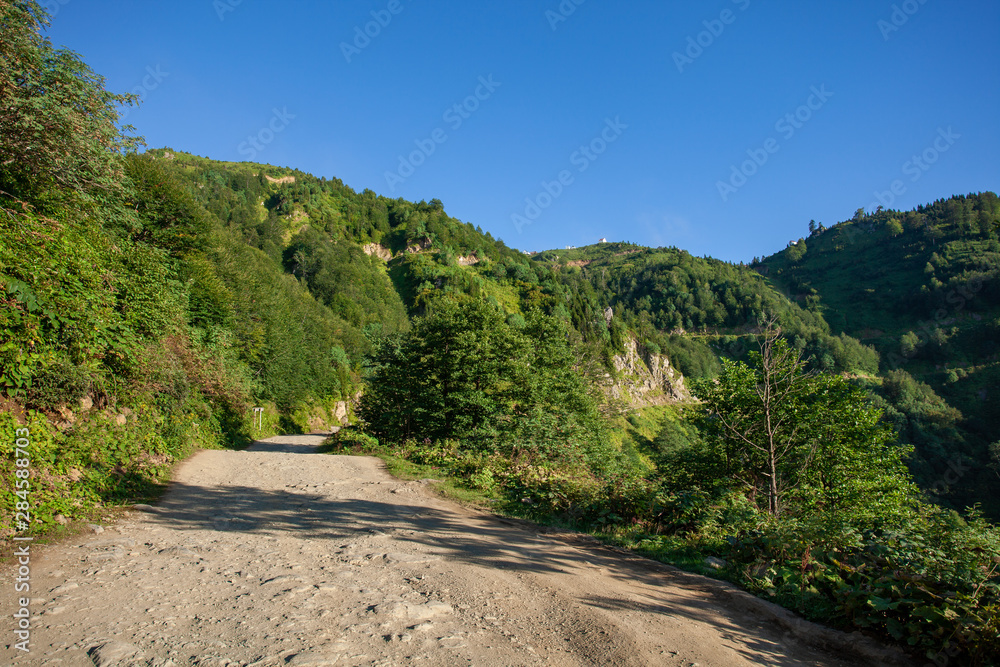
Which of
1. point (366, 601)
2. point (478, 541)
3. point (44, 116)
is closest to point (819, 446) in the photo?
point (478, 541)

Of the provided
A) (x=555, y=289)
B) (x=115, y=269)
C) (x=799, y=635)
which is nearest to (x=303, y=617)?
(x=799, y=635)

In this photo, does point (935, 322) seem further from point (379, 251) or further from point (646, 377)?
point (379, 251)

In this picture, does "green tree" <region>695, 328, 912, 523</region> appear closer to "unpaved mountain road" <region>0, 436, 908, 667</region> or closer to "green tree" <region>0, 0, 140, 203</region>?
"unpaved mountain road" <region>0, 436, 908, 667</region>

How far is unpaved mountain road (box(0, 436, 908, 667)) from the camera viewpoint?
3.29 m

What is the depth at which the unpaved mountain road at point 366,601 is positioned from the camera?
3.29m

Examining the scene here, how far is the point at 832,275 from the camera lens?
190875 mm

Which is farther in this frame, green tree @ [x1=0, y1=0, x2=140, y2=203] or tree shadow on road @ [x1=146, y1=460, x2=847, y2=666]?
green tree @ [x1=0, y1=0, x2=140, y2=203]

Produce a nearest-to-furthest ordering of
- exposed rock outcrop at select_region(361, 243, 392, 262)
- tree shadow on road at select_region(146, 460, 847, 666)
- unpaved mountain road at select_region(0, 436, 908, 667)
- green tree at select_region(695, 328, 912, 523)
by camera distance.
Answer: unpaved mountain road at select_region(0, 436, 908, 667) < tree shadow on road at select_region(146, 460, 847, 666) < green tree at select_region(695, 328, 912, 523) < exposed rock outcrop at select_region(361, 243, 392, 262)

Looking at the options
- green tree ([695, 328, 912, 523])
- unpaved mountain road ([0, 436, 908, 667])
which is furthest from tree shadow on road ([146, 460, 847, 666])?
green tree ([695, 328, 912, 523])

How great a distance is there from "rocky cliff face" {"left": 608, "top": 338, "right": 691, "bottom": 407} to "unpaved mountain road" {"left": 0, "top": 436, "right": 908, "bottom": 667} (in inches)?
3698

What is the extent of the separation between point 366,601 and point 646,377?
368 ft

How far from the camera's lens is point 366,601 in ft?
13.7

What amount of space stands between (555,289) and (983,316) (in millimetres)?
129022

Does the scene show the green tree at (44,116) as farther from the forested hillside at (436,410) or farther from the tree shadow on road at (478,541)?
the tree shadow on road at (478,541)
